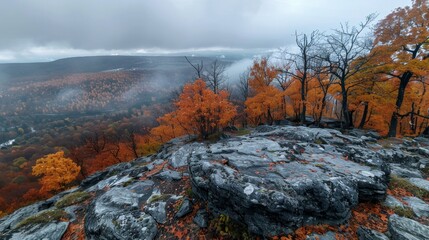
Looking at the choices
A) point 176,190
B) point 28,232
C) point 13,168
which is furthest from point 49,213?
point 13,168

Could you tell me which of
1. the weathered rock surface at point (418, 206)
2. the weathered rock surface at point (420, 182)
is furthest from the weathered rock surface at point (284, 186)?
the weathered rock surface at point (420, 182)

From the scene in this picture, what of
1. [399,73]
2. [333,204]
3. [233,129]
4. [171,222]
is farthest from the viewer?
[233,129]

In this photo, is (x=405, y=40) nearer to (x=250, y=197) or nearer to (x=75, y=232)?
(x=250, y=197)

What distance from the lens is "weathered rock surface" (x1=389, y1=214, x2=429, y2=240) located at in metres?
5.43

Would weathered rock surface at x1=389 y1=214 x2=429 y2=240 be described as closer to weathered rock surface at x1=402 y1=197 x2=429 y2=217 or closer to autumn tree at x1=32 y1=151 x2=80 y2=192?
weathered rock surface at x1=402 y1=197 x2=429 y2=217

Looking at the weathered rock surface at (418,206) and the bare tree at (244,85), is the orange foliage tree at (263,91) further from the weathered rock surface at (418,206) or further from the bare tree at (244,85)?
the weathered rock surface at (418,206)

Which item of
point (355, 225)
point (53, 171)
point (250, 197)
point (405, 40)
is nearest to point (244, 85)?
point (405, 40)

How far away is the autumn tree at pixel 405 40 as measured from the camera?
14.3 meters

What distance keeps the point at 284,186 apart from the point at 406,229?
3491 mm

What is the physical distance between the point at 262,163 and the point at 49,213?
1108 centimetres

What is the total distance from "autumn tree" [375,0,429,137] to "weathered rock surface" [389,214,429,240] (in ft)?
46.8

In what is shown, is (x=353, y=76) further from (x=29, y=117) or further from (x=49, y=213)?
(x=29, y=117)

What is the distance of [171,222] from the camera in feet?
24.9

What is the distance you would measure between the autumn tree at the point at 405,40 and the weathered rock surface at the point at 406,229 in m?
14.3
